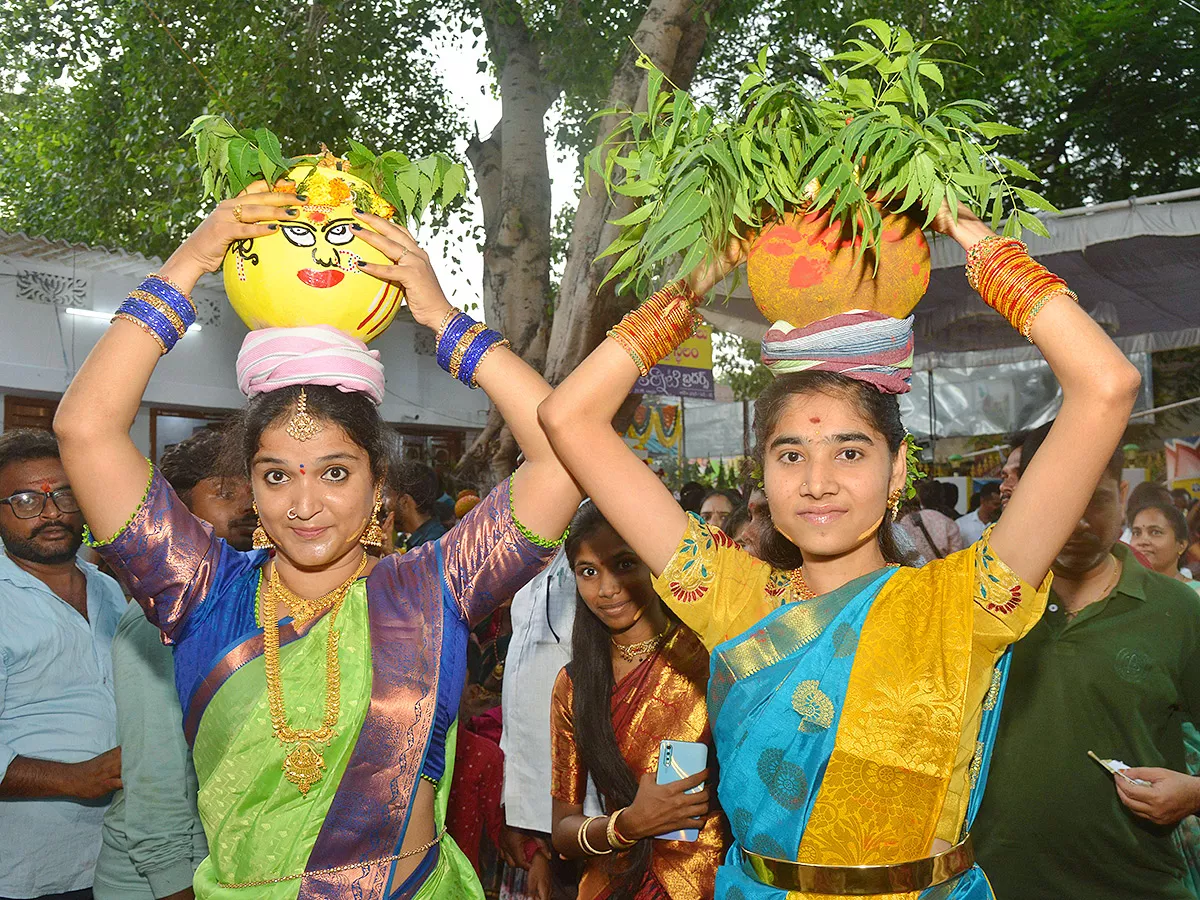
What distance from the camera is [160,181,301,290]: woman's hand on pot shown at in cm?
226

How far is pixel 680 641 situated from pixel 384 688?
4.37 feet

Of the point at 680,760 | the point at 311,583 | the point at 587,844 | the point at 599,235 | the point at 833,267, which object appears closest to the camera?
the point at 833,267

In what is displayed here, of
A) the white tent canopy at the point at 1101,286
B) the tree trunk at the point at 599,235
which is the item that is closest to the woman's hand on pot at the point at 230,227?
the white tent canopy at the point at 1101,286

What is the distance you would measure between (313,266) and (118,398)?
18.8 inches

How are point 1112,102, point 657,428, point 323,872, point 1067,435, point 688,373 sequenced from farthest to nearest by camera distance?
point 1112,102
point 657,428
point 688,373
point 323,872
point 1067,435

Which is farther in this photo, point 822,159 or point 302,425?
point 302,425

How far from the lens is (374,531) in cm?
249

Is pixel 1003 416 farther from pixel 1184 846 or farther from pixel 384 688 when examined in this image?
pixel 384 688

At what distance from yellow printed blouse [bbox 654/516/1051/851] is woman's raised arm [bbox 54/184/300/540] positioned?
1.11 m

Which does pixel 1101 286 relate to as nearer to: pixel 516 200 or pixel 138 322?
pixel 516 200

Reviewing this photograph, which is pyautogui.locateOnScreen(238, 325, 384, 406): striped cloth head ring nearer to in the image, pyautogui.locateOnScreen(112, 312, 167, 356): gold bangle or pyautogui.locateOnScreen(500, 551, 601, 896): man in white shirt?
pyautogui.locateOnScreen(112, 312, 167, 356): gold bangle

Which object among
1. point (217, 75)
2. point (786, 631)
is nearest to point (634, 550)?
point (786, 631)

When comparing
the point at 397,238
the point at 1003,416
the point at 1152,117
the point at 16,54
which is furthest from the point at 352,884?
the point at 1152,117

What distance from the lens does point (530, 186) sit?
8508 mm
